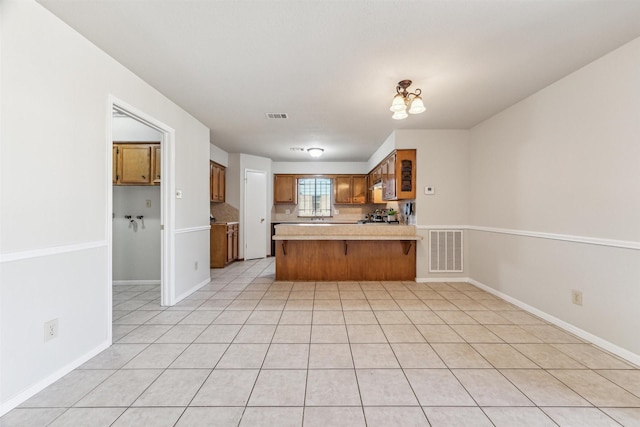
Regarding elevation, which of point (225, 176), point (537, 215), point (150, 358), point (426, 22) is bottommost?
point (150, 358)

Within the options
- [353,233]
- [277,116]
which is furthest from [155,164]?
[353,233]

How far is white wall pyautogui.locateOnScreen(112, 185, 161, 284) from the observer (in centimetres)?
424

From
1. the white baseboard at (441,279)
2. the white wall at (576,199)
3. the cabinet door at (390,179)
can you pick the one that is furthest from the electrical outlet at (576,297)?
the cabinet door at (390,179)

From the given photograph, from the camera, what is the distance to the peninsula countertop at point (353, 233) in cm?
444

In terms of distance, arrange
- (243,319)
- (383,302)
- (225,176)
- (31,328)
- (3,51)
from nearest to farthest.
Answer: (3,51) < (31,328) < (243,319) < (383,302) < (225,176)

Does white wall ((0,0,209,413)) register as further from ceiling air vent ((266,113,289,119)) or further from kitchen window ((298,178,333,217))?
kitchen window ((298,178,333,217))

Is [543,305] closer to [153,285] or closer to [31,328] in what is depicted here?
[31,328]

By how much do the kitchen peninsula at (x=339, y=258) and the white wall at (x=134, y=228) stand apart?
74.9 inches

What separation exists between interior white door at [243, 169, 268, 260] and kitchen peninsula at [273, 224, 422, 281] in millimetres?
2136

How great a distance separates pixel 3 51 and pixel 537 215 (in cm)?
466

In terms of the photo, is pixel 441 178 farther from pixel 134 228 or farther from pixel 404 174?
pixel 134 228

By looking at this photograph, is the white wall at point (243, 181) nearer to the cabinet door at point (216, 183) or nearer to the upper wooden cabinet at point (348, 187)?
the cabinet door at point (216, 183)

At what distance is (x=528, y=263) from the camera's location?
10.7 feet

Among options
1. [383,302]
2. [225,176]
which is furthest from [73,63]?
[225,176]
